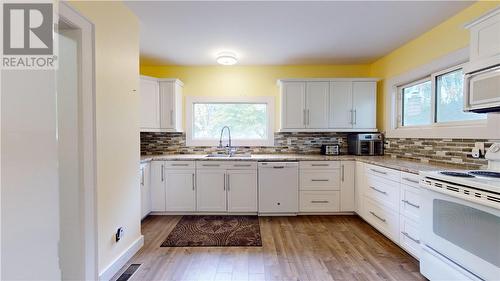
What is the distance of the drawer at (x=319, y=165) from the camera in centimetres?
350

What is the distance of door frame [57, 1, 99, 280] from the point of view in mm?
1703

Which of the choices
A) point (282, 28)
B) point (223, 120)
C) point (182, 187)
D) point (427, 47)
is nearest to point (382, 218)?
point (427, 47)

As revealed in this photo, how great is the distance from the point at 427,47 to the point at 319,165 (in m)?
1.89

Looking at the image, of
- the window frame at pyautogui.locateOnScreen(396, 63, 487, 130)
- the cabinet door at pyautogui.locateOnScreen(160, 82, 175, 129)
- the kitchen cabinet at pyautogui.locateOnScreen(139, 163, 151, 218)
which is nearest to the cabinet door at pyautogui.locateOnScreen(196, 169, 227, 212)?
the kitchen cabinet at pyautogui.locateOnScreen(139, 163, 151, 218)

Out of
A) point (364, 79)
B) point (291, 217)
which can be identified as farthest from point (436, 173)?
point (364, 79)

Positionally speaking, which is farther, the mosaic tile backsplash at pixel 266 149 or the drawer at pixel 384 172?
the mosaic tile backsplash at pixel 266 149

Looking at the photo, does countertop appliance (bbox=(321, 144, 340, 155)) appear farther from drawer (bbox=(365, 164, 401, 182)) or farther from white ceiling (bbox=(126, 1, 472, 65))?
white ceiling (bbox=(126, 1, 472, 65))

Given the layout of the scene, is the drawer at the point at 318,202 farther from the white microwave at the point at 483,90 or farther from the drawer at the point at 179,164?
the white microwave at the point at 483,90

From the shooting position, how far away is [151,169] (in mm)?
3492

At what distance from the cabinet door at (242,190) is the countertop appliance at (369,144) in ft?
5.48

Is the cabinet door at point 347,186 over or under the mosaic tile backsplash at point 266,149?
under

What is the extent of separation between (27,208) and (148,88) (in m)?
3.73

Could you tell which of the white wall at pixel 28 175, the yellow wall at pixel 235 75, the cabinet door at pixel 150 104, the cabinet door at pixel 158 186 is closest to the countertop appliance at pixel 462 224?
the white wall at pixel 28 175

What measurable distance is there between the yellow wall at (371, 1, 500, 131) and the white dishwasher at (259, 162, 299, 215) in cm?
175
